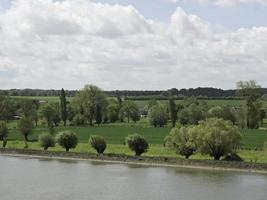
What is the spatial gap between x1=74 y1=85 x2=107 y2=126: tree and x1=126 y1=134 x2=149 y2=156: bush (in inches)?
2373

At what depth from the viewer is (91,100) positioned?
433 feet

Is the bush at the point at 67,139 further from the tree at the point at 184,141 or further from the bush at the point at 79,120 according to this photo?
the bush at the point at 79,120

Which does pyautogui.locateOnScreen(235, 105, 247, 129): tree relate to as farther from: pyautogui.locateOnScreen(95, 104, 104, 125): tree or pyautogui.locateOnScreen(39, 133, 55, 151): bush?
pyautogui.locateOnScreen(39, 133, 55, 151): bush

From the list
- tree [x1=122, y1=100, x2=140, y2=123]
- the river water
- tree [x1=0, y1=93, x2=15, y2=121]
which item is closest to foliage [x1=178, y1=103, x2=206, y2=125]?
tree [x1=122, y1=100, x2=140, y2=123]

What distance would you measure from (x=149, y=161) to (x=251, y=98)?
47131mm

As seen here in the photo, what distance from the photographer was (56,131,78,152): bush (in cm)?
7807

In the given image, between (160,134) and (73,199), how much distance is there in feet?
191

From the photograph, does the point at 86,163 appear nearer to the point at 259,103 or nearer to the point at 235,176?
the point at 235,176

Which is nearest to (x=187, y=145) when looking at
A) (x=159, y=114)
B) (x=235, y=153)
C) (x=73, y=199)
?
(x=235, y=153)

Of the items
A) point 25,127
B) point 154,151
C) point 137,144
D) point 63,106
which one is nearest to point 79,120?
point 63,106

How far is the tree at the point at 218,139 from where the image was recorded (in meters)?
63.7

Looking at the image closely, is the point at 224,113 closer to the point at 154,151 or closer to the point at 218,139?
the point at 154,151

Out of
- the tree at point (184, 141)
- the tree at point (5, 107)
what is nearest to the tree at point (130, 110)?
the tree at point (5, 107)

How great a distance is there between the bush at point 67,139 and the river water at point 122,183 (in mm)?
10694
